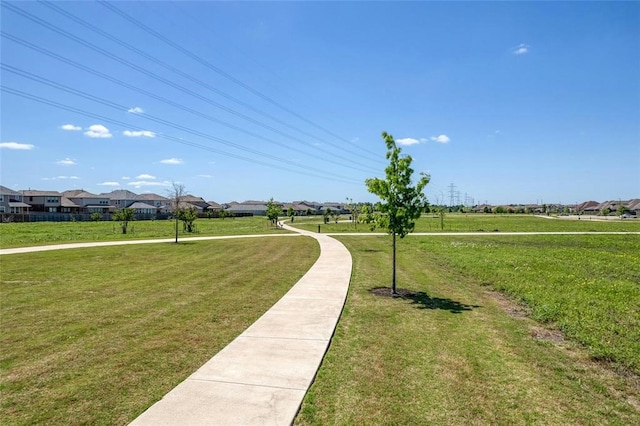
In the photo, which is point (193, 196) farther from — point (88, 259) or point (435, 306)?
point (435, 306)

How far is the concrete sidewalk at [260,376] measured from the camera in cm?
442

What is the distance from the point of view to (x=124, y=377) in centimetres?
541

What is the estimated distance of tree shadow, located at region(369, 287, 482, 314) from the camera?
9758mm

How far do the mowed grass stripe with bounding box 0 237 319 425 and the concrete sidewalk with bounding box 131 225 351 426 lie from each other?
325mm

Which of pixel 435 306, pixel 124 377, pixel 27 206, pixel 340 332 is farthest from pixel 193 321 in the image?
pixel 27 206

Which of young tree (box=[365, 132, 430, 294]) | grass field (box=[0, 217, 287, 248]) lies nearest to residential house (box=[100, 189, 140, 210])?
grass field (box=[0, 217, 287, 248])

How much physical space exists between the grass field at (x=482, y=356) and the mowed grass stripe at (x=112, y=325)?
2521 millimetres

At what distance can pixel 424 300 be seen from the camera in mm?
10555

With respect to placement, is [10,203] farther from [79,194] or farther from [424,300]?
[424,300]

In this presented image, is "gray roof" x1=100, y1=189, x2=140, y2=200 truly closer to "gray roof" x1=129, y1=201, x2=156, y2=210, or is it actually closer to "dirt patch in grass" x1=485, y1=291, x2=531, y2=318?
"gray roof" x1=129, y1=201, x2=156, y2=210

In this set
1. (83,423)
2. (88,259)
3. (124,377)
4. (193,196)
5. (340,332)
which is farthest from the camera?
(193,196)

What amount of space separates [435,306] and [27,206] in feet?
333

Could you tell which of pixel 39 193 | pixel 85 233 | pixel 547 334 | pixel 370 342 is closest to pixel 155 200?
pixel 39 193

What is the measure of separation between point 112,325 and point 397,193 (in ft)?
28.1
